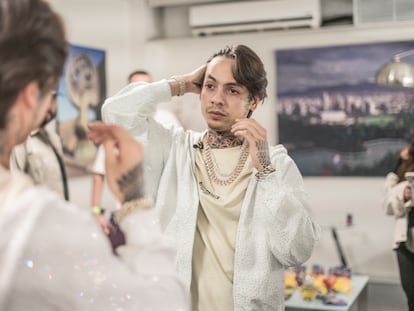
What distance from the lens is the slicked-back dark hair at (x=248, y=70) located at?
1.35 metres

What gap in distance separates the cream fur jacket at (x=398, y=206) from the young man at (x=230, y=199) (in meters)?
1.89

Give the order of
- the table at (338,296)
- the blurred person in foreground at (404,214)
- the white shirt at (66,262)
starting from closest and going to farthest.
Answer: the white shirt at (66,262), the table at (338,296), the blurred person in foreground at (404,214)

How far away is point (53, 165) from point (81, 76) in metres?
2.83

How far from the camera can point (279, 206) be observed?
1.33 metres

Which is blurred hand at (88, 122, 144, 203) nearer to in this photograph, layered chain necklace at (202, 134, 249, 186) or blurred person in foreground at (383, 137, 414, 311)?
layered chain necklace at (202, 134, 249, 186)

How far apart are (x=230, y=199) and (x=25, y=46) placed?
77cm

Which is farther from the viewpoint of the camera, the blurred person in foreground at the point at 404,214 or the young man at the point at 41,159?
the blurred person in foreground at the point at 404,214

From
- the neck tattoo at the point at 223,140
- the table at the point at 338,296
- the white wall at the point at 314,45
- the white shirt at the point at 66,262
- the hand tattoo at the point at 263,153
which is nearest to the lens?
the white shirt at the point at 66,262

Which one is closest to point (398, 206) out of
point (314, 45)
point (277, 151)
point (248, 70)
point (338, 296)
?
point (338, 296)

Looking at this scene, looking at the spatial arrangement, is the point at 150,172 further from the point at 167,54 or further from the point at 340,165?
the point at 167,54

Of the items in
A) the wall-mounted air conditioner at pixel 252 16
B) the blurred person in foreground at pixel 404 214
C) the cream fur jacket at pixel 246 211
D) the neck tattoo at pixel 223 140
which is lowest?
the blurred person in foreground at pixel 404 214

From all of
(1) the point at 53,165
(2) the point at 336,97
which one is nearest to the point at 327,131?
(2) the point at 336,97

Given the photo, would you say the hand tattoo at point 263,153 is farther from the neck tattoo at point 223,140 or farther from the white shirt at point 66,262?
the white shirt at point 66,262

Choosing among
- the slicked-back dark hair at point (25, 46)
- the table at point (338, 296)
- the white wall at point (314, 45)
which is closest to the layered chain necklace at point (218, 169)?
the slicked-back dark hair at point (25, 46)
